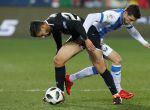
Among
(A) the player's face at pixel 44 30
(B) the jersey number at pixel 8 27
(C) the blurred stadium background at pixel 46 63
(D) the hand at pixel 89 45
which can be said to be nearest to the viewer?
(D) the hand at pixel 89 45

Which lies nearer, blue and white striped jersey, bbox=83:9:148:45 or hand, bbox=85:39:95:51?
hand, bbox=85:39:95:51

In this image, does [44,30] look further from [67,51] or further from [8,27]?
[8,27]

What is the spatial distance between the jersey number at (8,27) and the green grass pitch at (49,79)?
0.29m

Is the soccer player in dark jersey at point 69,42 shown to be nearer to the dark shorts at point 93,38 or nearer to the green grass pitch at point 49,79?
the dark shorts at point 93,38

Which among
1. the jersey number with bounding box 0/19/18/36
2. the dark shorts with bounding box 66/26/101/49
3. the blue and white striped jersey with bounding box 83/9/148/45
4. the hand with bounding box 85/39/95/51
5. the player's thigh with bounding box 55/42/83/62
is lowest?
the jersey number with bounding box 0/19/18/36

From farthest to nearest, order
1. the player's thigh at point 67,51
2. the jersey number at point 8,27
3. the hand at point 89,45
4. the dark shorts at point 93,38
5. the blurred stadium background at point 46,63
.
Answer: the jersey number at point 8,27 → the blurred stadium background at point 46,63 → the dark shorts at point 93,38 → the player's thigh at point 67,51 → the hand at point 89,45

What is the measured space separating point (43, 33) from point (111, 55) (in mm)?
1548

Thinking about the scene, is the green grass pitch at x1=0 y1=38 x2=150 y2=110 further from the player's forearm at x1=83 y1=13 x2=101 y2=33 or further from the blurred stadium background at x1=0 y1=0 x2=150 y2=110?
the player's forearm at x1=83 y1=13 x2=101 y2=33

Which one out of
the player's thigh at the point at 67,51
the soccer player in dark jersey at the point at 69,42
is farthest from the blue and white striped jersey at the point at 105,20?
the player's thigh at the point at 67,51

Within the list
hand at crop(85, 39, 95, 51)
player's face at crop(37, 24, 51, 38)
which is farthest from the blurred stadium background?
player's face at crop(37, 24, 51, 38)

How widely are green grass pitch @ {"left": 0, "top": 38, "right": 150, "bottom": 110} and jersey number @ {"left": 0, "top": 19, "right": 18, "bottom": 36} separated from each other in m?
0.29

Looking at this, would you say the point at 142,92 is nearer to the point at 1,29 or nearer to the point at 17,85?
the point at 17,85

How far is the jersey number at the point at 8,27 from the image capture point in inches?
905

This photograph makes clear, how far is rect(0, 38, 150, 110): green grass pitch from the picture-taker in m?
10.4
